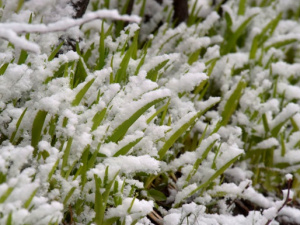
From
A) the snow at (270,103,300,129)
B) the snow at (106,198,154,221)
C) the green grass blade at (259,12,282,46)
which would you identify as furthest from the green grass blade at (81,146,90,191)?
the green grass blade at (259,12,282,46)

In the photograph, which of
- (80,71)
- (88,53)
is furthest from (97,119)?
(88,53)

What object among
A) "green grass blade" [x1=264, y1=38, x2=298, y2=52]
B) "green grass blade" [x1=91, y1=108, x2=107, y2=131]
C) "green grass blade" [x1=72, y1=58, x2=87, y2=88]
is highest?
"green grass blade" [x1=72, y1=58, x2=87, y2=88]

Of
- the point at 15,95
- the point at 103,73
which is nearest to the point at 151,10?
the point at 103,73

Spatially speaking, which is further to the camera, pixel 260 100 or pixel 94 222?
pixel 260 100

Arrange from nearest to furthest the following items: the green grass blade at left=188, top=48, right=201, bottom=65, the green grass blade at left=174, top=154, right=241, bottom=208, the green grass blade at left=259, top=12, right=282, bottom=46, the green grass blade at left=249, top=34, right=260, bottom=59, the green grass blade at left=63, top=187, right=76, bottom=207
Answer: the green grass blade at left=63, top=187, right=76, bottom=207, the green grass blade at left=174, top=154, right=241, bottom=208, the green grass blade at left=188, top=48, right=201, bottom=65, the green grass blade at left=249, top=34, right=260, bottom=59, the green grass blade at left=259, top=12, right=282, bottom=46

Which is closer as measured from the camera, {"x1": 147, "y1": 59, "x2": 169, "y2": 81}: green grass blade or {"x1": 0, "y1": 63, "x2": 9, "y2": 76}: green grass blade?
{"x1": 0, "y1": 63, "x2": 9, "y2": 76}: green grass blade

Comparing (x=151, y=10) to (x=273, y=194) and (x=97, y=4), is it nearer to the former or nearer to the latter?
(x=97, y=4)

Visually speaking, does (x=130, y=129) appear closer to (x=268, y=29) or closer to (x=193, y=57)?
(x=193, y=57)

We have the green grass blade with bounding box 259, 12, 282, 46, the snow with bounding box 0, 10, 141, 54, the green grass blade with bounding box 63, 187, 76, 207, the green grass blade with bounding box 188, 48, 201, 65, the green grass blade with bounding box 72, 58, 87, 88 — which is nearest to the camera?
the snow with bounding box 0, 10, 141, 54

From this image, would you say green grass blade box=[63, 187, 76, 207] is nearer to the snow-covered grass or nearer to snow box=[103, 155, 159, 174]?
the snow-covered grass
